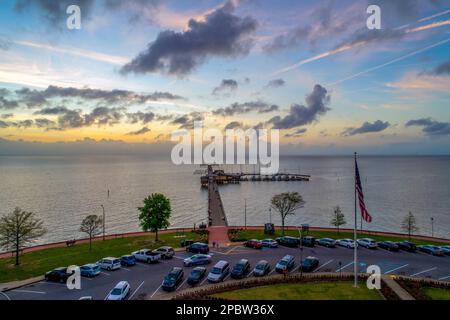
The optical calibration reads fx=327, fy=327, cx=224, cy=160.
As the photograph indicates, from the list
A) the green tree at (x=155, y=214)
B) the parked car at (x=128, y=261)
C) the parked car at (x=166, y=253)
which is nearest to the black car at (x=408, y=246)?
the parked car at (x=166, y=253)

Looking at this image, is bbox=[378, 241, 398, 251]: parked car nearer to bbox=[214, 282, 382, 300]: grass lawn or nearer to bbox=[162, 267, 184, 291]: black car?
bbox=[214, 282, 382, 300]: grass lawn

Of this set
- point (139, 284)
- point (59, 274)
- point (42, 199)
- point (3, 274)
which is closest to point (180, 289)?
point (139, 284)

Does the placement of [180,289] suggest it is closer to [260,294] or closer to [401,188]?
[260,294]

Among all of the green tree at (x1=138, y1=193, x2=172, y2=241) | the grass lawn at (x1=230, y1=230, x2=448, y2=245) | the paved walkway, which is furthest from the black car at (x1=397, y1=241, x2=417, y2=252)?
the green tree at (x1=138, y1=193, x2=172, y2=241)

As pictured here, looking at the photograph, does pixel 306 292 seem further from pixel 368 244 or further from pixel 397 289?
→ pixel 368 244

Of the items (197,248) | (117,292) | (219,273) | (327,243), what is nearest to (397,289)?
(327,243)

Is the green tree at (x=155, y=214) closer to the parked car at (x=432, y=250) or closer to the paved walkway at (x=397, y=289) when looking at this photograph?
the paved walkway at (x=397, y=289)
